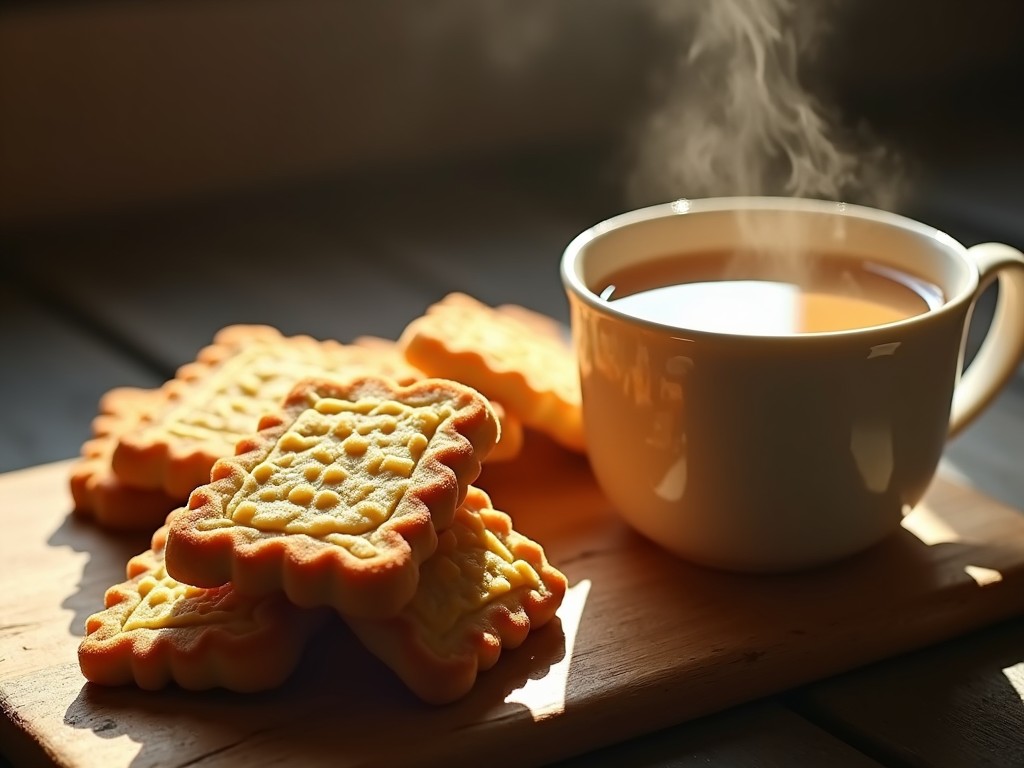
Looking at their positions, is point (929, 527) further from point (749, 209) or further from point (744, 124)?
point (744, 124)

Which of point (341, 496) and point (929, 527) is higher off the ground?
point (341, 496)

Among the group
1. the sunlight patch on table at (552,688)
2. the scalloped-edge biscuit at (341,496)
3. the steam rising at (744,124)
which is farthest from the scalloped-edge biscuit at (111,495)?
the steam rising at (744,124)

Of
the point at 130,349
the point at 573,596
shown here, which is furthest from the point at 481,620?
the point at 130,349

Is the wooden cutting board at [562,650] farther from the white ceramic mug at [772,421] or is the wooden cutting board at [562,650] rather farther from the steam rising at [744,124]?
the steam rising at [744,124]

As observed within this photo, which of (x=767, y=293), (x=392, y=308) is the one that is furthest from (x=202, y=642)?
(x=392, y=308)

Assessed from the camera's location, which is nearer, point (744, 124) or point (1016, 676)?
point (1016, 676)

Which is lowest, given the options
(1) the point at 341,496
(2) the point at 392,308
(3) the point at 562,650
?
(2) the point at 392,308
